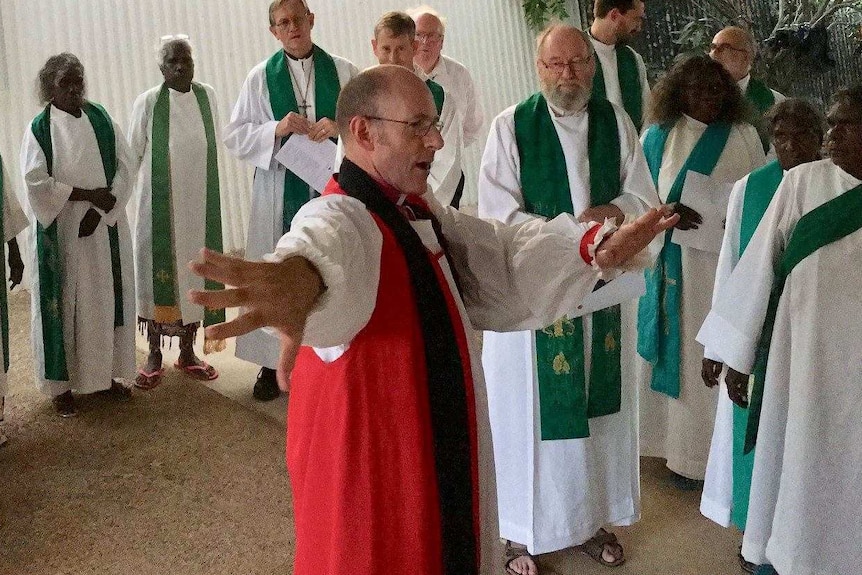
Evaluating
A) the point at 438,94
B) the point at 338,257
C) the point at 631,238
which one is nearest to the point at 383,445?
the point at 338,257

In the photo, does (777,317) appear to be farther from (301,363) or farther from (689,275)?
(301,363)

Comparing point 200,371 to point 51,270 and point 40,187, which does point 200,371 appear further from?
point 40,187

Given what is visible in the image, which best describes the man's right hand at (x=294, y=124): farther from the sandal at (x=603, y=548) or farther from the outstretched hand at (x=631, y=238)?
the outstretched hand at (x=631, y=238)

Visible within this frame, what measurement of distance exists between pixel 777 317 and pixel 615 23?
8.30ft

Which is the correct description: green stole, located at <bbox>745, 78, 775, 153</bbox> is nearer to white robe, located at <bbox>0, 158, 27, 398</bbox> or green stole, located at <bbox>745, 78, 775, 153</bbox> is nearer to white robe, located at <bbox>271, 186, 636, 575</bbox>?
white robe, located at <bbox>271, 186, 636, 575</bbox>

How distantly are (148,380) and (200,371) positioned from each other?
0.31 m

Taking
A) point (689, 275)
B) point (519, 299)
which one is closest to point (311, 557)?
point (519, 299)

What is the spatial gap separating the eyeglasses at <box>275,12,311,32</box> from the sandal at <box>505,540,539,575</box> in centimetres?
286

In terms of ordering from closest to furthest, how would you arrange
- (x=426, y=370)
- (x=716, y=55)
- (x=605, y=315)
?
(x=426, y=370)
(x=605, y=315)
(x=716, y=55)

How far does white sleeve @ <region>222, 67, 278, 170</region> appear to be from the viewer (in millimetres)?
4516

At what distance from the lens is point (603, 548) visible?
3.37 m

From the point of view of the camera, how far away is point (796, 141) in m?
3.06

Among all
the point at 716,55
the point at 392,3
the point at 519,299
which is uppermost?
the point at 392,3

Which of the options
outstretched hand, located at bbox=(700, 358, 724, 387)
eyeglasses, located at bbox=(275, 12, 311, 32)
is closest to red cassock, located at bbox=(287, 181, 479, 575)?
outstretched hand, located at bbox=(700, 358, 724, 387)
